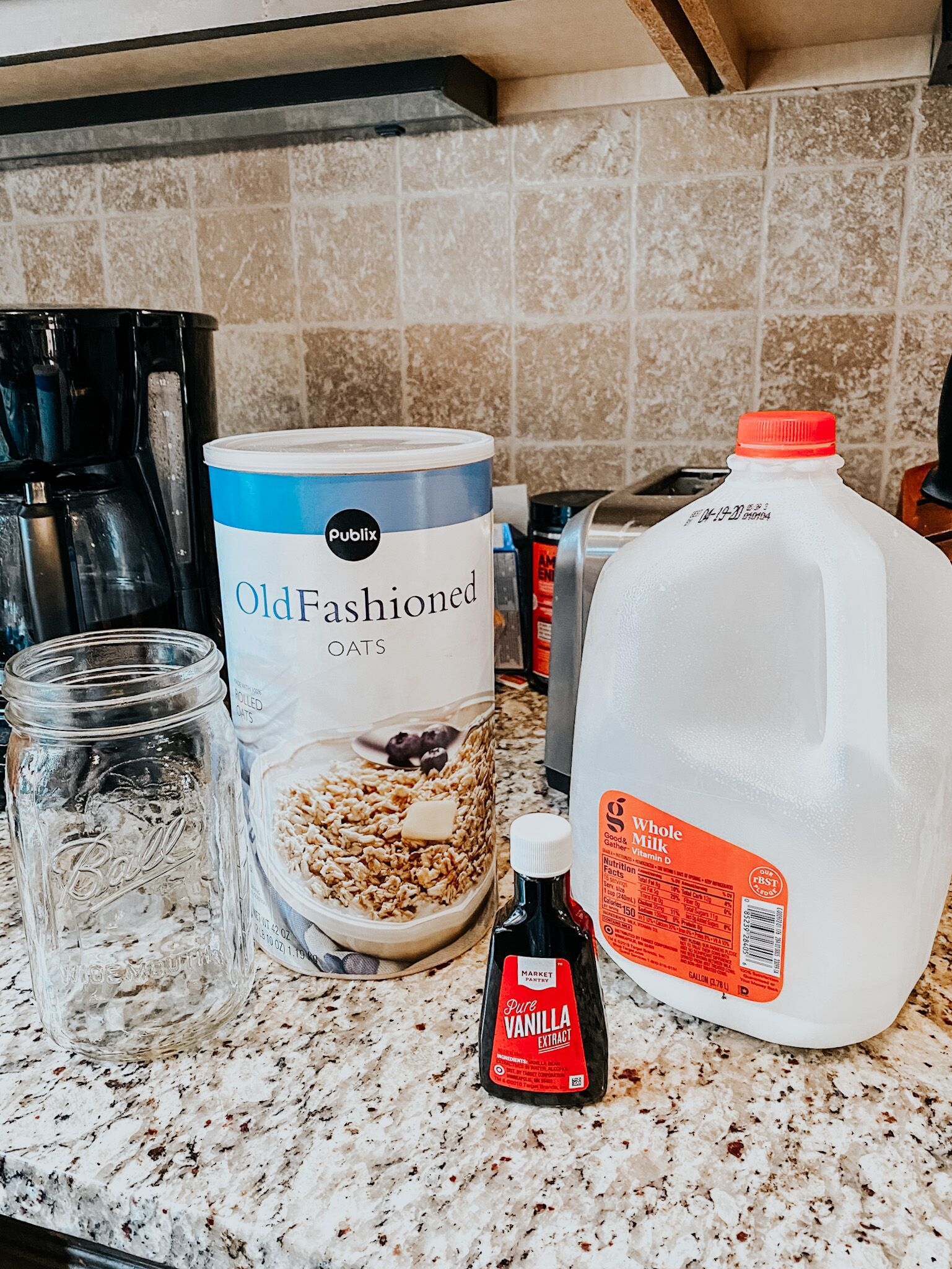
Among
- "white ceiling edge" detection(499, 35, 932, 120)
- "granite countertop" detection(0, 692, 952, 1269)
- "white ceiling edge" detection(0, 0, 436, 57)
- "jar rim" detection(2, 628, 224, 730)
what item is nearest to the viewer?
"granite countertop" detection(0, 692, 952, 1269)

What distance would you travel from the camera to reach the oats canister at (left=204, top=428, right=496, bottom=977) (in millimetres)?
514

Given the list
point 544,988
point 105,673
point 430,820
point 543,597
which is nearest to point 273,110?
point 543,597

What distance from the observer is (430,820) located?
0.56 m

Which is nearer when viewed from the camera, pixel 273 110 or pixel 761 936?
pixel 761 936

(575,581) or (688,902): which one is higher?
(575,581)

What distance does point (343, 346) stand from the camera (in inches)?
46.1

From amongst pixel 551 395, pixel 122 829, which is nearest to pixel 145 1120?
pixel 122 829

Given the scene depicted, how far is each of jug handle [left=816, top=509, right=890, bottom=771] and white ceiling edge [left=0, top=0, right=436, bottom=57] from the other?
481 millimetres

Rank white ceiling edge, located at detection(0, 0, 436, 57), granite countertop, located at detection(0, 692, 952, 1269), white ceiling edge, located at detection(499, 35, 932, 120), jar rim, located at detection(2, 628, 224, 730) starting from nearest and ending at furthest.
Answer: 1. granite countertop, located at detection(0, 692, 952, 1269)
2. jar rim, located at detection(2, 628, 224, 730)
3. white ceiling edge, located at detection(0, 0, 436, 57)
4. white ceiling edge, located at detection(499, 35, 932, 120)

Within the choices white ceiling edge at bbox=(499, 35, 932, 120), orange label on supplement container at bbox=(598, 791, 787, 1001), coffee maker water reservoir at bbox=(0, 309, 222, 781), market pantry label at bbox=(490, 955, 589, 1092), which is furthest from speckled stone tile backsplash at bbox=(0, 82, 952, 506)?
market pantry label at bbox=(490, 955, 589, 1092)

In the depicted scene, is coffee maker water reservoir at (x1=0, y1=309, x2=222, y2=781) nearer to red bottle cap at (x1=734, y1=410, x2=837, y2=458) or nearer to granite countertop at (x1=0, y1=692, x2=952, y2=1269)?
granite countertop at (x1=0, y1=692, x2=952, y2=1269)

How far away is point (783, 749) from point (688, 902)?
4.0 inches

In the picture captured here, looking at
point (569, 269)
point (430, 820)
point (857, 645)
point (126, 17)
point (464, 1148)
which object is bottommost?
point (464, 1148)

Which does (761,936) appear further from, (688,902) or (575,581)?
(575,581)
